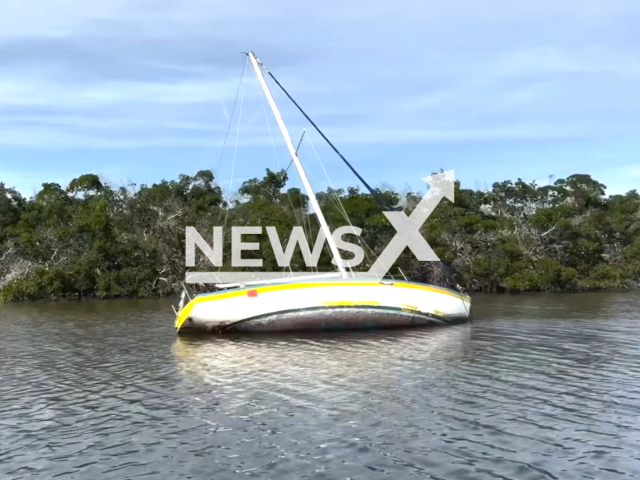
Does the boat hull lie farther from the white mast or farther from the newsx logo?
the newsx logo

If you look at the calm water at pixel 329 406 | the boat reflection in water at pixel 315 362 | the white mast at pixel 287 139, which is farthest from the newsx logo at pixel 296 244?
the calm water at pixel 329 406

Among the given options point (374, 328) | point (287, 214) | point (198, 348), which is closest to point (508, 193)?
point (287, 214)

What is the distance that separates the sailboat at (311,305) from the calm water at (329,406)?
89 cm

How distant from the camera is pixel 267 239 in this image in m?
56.3

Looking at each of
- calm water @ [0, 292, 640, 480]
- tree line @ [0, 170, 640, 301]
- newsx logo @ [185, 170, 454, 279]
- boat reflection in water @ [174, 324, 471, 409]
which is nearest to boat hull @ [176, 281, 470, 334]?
boat reflection in water @ [174, 324, 471, 409]

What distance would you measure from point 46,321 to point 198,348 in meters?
14.0

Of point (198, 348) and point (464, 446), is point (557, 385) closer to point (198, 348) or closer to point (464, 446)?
point (464, 446)

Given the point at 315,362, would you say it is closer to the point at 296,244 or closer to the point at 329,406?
the point at 329,406

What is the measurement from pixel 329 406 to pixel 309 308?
35.5 feet

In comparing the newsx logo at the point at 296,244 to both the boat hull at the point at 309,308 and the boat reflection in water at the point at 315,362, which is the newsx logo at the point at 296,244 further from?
the boat reflection in water at the point at 315,362

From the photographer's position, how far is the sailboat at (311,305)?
25.2 meters

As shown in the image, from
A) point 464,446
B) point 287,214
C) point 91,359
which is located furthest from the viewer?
point 287,214

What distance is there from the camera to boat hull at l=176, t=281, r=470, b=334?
25219 millimetres

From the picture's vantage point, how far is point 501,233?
59.8 m
